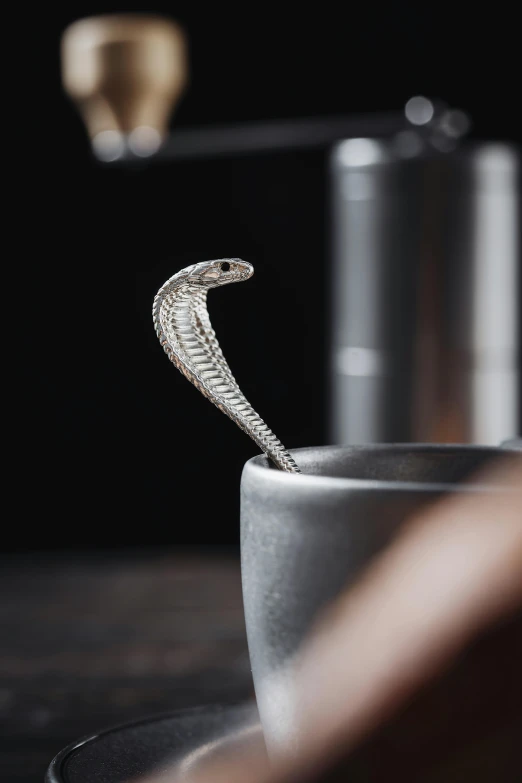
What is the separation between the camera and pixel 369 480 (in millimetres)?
324

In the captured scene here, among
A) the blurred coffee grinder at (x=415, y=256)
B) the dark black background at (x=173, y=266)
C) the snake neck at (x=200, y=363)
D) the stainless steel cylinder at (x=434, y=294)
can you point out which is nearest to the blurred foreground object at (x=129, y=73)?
the blurred coffee grinder at (x=415, y=256)

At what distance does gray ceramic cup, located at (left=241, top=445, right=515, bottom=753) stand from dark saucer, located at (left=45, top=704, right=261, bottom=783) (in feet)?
0.11

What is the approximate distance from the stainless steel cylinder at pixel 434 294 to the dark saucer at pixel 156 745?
90cm

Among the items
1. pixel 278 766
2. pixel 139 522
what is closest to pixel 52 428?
pixel 139 522

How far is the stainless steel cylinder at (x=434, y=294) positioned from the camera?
129cm

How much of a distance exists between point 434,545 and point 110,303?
4.69ft

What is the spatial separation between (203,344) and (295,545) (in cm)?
9

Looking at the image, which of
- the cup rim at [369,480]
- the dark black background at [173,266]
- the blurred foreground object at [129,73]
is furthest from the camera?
the dark black background at [173,266]

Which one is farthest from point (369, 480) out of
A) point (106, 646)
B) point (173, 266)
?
point (173, 266)

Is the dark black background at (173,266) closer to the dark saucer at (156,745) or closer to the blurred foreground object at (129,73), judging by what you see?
the blurred foreground object at (129,73)

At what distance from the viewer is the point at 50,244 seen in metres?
1.69

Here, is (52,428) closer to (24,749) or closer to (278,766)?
(24,749)

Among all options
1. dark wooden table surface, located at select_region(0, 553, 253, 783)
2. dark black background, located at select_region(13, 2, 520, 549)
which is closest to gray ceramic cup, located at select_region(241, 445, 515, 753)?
dark wooden table surface, located at select_region(0, 553, 253, 783)

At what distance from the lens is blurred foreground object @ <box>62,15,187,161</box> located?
122 cm
